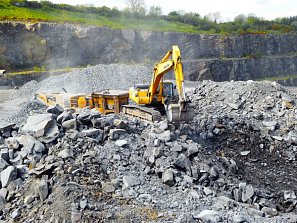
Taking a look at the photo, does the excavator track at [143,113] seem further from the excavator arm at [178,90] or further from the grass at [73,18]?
the grass at [73,18]

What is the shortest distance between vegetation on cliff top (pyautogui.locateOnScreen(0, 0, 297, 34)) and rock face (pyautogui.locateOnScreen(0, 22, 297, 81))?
1.95 m

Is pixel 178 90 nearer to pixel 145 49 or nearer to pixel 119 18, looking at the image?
pixel 145 49

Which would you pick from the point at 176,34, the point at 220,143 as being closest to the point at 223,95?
the point at 220,143

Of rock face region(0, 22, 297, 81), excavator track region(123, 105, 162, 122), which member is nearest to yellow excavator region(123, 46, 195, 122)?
excavator track region(123, 105, 162, 122)

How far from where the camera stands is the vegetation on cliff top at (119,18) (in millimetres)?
34781

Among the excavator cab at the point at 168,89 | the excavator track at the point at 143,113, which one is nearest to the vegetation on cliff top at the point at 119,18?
the excavator track at the point at 143,113

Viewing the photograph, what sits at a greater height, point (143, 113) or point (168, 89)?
point (168, 89)

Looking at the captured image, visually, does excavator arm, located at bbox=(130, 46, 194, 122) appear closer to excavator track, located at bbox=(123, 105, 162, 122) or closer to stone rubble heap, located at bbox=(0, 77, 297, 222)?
excavator track, located at bbox=(123, 105, 162, 122)

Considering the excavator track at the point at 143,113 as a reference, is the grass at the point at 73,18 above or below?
above

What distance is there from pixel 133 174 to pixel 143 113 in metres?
3.82

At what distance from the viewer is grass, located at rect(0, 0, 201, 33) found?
32.8 meters

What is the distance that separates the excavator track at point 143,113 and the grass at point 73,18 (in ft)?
75.7

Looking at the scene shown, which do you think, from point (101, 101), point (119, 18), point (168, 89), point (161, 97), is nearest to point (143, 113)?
point (161, 97)

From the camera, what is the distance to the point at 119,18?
4034 cm
